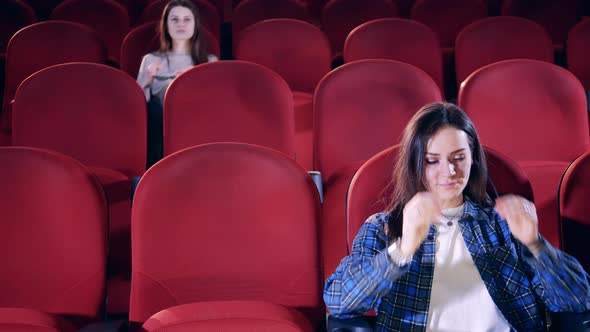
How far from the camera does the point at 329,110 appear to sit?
0.94 m

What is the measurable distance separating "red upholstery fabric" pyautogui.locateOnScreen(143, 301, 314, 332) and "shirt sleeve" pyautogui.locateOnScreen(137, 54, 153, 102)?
68 cm

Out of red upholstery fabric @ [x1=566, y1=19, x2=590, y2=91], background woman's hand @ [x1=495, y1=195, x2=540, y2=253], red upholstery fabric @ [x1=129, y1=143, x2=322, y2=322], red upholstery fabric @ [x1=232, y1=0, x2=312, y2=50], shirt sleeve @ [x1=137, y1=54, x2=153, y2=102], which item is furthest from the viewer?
red upholstery fabric @ [x1=232, y1=0, x2=312, y2=50]

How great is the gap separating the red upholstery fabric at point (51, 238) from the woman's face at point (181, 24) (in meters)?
0.65

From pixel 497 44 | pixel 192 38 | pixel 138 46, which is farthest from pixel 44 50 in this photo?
pixel 497 44

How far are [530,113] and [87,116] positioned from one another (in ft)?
1.85

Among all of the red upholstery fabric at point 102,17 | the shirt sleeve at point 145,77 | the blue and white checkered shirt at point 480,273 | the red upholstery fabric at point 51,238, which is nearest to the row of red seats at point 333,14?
the red upholstery fabric at point 102,17

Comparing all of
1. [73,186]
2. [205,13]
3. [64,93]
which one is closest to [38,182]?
[73,186]

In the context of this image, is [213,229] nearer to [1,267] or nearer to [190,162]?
[190,162]

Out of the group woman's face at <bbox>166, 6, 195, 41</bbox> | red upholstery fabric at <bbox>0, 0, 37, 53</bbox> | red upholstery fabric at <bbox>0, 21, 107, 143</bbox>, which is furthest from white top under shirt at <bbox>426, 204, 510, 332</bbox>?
red upholstery fabric at <bbox>0, 0, 37, 53</bbox>

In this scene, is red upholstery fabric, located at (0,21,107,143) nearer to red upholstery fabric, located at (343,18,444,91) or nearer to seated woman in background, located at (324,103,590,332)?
red upholstery fabric, located at (343,18,444,91)

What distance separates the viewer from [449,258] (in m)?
0.61

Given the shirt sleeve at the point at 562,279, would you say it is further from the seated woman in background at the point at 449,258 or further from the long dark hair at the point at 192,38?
the long dark hair at the point at 192,38

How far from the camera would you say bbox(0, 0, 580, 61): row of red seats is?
1.59 meters

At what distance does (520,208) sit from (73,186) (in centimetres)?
39
